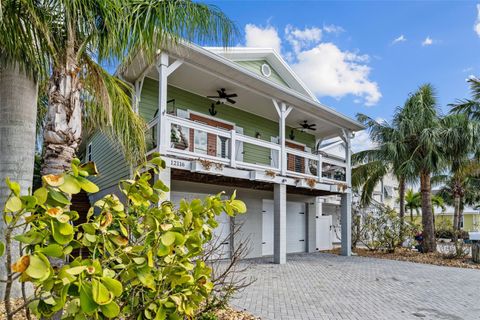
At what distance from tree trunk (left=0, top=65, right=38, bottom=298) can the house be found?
11.3 feet

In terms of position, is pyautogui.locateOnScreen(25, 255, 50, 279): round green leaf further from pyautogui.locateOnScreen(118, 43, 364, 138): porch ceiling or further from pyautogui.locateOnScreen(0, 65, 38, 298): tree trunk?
pyautogui.locateOnScreen(118, 43, 364, 138): porch ceiling

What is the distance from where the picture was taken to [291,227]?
50.3 feet

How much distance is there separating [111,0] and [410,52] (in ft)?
55.6

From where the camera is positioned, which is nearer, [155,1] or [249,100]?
[155,1]

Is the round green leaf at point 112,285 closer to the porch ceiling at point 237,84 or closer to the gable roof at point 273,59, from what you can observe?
the porch ceiling at point 237,84

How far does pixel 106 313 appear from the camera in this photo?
183 centimetres

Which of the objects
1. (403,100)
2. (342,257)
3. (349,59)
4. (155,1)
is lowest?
(342,257)

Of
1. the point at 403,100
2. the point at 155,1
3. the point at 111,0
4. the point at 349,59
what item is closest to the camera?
the point at 111,0

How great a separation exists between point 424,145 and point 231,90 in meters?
9.09

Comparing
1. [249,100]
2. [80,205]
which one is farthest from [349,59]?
[80,205]

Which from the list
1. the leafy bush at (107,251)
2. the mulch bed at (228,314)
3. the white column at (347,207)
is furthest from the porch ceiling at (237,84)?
the leafy bush at (107,251)

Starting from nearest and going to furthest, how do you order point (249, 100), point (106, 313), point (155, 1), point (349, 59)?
1. point (106, 313)
2. point (155, 1)
3. point (249, 100)
4. point (349, 59)

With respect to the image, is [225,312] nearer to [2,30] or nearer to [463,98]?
[2,30]

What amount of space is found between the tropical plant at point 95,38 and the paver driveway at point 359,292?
14.0 ft
